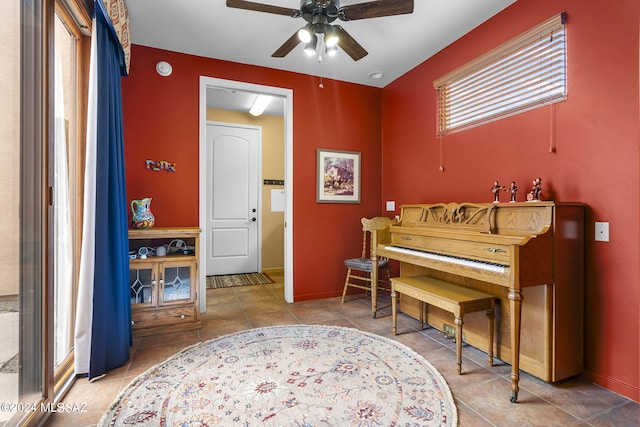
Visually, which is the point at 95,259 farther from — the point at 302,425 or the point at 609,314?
the point at 609,314

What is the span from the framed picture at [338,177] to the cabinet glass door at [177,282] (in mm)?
1662

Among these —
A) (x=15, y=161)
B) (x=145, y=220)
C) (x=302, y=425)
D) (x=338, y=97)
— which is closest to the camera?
(x=15, y=161)

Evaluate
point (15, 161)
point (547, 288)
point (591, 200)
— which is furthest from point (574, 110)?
point (15, 161)

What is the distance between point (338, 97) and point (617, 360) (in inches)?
134

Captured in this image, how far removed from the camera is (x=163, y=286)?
107 inches

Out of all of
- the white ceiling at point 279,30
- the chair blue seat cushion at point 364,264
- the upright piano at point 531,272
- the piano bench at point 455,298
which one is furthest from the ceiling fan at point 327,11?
the chair blue seat cushion at point 364,264

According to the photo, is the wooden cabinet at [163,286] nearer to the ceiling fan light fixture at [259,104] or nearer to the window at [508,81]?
the ceiling fan light fixture at [259,104]

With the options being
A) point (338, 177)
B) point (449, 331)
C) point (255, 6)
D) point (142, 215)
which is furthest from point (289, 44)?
point (449, 331)

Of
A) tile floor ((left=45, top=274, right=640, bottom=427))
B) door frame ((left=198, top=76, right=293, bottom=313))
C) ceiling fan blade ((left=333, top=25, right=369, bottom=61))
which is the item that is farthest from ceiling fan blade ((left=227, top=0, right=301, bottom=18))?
tile floor ((left=45, top=274, right=640, bottom=427))

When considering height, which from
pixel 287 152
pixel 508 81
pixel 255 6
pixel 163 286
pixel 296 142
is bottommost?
pixel 163 286

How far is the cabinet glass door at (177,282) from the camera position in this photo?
2.75 m

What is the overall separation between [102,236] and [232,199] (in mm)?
3021

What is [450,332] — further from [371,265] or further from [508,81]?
[508,81]

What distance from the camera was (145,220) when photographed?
9.21 ft
